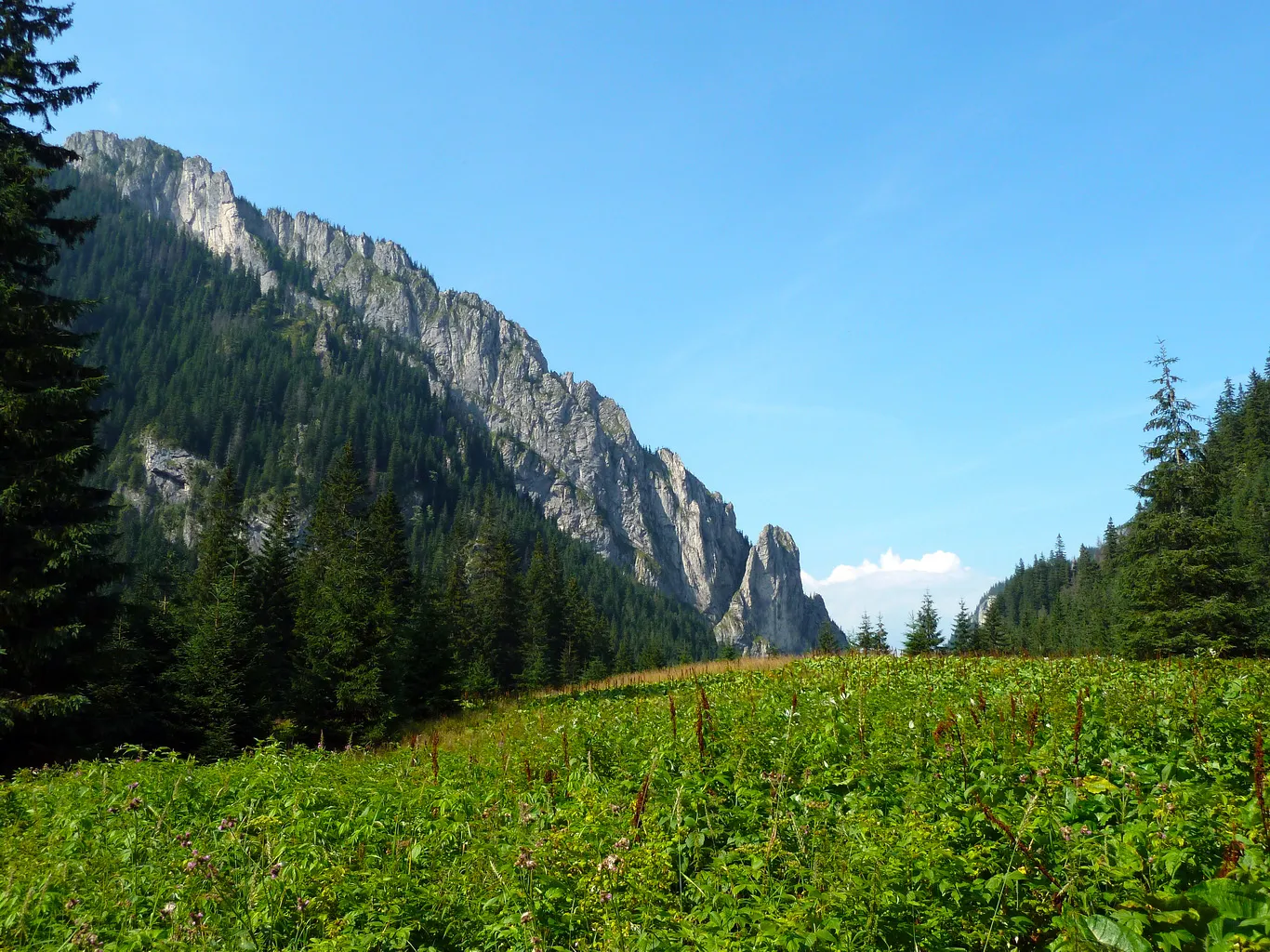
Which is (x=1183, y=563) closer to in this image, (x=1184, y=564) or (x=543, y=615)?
(x=1184, y=564)

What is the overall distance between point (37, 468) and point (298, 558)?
42.9 m

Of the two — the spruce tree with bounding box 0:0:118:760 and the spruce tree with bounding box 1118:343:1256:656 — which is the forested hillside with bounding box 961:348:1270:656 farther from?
the spruce tree with bounding box 0:0:118:760

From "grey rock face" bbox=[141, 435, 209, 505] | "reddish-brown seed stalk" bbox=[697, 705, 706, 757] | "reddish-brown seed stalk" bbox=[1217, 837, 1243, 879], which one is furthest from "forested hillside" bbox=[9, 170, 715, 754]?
"reddish-brown seed stalk" bbox=[1217, 837, 1243, 879]

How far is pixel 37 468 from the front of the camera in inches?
511

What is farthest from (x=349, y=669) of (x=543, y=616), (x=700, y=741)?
(x=543, y=616)

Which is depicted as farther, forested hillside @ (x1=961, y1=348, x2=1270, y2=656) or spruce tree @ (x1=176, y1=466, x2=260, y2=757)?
forested hillside @ (x1=961, y1=348, x2=1270, y2=656)

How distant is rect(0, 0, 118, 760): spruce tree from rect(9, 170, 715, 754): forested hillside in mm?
916

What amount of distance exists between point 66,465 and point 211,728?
1124 centimetres

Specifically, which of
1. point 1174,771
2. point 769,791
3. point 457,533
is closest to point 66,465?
point 769,791

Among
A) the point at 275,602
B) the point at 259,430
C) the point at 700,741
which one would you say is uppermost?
the point at 259,430

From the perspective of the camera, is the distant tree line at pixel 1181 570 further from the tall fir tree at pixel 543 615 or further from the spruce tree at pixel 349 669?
the tall fir tree at pixel 543 615

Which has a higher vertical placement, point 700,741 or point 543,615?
point 543,615

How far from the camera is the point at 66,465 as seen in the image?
13352 mm

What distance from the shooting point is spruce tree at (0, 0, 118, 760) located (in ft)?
41.8
